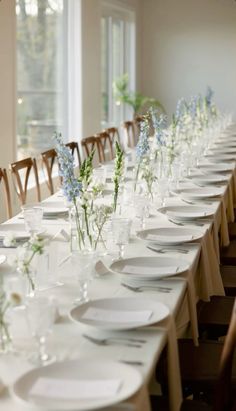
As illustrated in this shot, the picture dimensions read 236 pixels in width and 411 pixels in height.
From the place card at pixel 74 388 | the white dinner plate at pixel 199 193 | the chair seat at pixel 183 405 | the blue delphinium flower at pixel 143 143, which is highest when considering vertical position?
the blue delphinium flower at pixel 143 143

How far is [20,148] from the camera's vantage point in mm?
7652

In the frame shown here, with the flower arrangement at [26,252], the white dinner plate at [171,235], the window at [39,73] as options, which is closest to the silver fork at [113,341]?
the flower arrangement at [26,252]

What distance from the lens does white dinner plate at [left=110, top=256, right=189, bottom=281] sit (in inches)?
114

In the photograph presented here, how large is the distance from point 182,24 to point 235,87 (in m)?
1.42

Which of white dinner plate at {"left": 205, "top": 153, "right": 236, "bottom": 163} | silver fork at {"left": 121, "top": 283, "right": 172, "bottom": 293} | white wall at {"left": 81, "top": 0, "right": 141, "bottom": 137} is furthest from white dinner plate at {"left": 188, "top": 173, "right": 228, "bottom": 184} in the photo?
white wall at {"left": 81, "top": 0, "right": 141, "bottom": 137}

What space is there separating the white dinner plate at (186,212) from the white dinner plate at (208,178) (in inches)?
34.8

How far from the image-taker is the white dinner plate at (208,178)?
17.2ft

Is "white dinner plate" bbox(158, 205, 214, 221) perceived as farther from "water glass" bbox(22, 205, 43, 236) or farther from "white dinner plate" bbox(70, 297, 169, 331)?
"white dinner plate" bbox(70, 297, 169, 331)

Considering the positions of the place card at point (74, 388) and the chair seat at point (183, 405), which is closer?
the place card at point (74, 388)

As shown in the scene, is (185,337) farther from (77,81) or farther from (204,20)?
(204,20)

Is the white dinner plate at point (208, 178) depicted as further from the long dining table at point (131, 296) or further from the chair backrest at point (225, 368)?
the chair backrest at point (225, 368)

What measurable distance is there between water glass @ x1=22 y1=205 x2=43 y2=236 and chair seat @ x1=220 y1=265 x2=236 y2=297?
1.14m

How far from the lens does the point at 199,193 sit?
15.9 feet

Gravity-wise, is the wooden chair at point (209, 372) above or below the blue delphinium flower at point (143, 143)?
below
